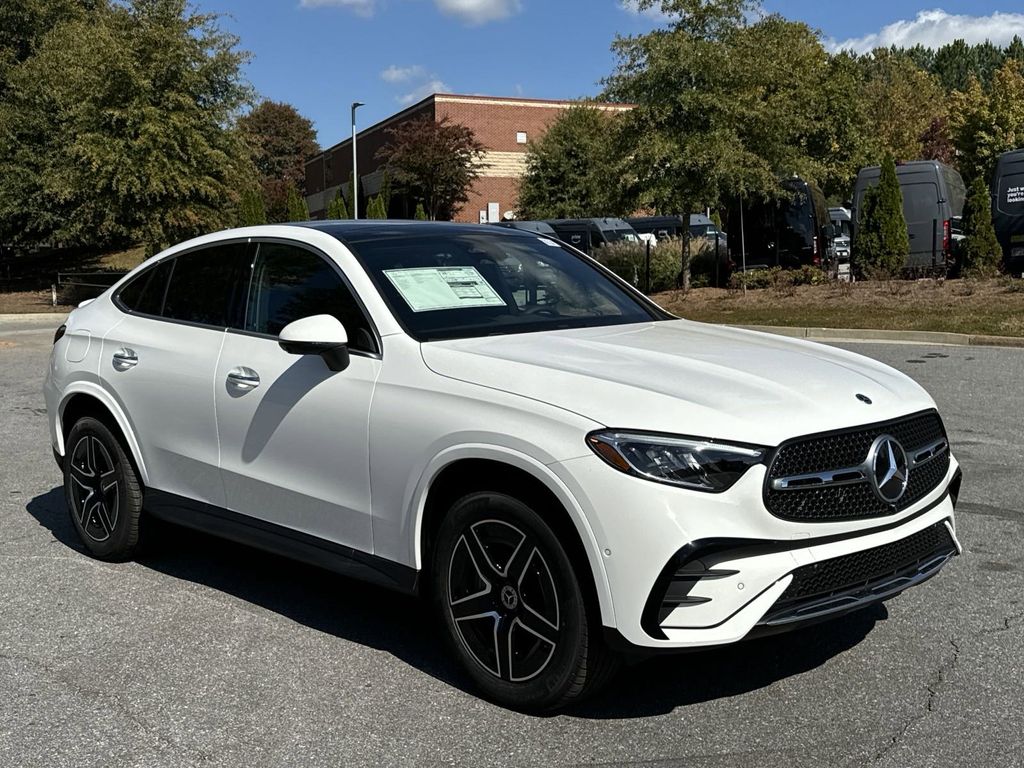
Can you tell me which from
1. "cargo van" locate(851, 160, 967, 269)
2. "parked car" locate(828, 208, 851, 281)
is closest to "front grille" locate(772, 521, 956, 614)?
"parked car" locate(828, 208, 851, 281)

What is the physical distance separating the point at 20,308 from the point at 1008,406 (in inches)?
1060

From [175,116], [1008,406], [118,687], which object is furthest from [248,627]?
[175,116]

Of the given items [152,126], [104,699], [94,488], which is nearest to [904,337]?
[94,488]

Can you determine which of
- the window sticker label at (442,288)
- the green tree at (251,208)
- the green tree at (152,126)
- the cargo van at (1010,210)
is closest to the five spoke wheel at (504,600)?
the window sticker label at (442,288)

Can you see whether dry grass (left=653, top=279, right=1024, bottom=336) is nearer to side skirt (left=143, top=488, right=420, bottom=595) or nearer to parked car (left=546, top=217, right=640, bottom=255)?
parked car (left=546, top=217, right=640, bottom=255)

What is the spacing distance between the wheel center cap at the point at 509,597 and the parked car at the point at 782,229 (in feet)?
71.9

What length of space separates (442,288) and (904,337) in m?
12.8

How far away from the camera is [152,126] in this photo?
87.4ft

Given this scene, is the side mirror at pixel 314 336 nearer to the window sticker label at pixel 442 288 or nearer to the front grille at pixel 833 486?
the window sticker label at pixel 442 288

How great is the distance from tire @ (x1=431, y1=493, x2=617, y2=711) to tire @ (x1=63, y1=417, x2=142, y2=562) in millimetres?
2133

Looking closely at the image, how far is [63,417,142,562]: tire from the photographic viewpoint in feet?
17.0

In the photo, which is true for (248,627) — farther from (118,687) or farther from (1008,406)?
(1008,406)

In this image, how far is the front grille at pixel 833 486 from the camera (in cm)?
317

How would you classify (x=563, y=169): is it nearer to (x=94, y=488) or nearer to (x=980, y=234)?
(x=980, y=234)
